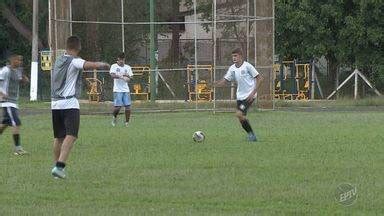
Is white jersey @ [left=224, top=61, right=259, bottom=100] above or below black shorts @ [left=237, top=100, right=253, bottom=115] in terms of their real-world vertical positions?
above

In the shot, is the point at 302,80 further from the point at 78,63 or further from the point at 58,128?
the point at 78,63

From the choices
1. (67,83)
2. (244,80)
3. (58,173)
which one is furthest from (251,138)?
(58,173)

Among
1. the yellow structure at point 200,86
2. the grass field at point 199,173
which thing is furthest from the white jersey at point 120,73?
the yellow structure at point 200,86

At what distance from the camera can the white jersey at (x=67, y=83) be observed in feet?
41.8

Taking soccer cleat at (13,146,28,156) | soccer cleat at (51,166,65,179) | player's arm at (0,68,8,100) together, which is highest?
player's arm at (0,68,8,100)

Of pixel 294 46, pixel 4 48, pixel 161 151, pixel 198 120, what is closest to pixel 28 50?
pixel 4 48

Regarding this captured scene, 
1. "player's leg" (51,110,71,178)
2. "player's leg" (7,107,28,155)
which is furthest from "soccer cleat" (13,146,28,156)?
"player's leg" (51,110,71,178)

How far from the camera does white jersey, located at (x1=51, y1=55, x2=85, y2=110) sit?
12.7 m

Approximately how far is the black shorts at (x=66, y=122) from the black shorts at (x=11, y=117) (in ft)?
13.3

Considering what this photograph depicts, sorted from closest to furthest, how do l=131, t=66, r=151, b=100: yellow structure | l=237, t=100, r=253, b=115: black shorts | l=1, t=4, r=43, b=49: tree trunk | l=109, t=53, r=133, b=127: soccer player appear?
1. l=237, t=100, r=253, b=115: black shorts
2. l=109, t=53, r=133, b=127: soccer player
3. l=131, t=66, r=151, b=100: yellow structure
4. l=1, t=4, r=43, b=49: tree trunk

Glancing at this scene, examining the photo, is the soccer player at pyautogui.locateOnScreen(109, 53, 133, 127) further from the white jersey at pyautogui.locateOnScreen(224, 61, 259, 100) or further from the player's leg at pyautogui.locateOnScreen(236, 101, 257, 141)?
the player's leg at pyautogui.locateOnScreen(236, 101, 257, 141)

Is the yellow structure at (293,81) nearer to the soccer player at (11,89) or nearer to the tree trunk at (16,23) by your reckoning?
the tree trunk at (16,23)

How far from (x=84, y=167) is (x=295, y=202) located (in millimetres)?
4606

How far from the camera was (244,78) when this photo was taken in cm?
1900
